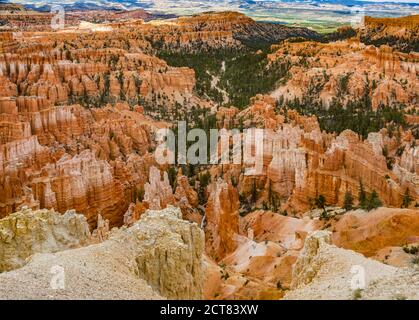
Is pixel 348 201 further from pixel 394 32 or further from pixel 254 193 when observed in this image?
pixel 394 32

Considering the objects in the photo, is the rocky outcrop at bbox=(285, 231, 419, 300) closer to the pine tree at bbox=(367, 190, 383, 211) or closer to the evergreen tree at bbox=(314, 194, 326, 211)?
the pine tree at bbox=(367, 190, 383, 211)

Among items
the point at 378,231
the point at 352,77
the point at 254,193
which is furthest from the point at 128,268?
the point at 352,77

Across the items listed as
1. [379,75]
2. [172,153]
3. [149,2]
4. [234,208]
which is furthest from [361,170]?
[149,2]

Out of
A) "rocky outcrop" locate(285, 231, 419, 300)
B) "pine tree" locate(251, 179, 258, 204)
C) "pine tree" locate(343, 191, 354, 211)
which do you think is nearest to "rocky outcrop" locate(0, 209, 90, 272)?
"rocky outcrop" locate(285, 231, 419, 300)

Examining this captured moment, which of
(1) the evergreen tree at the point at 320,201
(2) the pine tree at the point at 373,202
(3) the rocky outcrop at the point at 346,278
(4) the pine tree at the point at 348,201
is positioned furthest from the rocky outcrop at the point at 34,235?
(1) the evergreen tree at the point at 320,201
